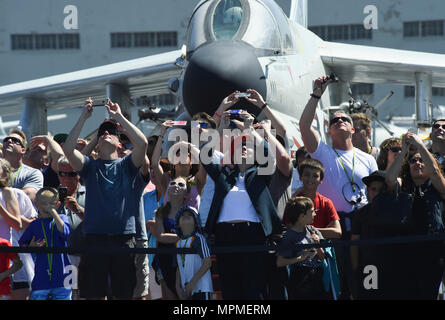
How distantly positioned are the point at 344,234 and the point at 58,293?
2783 millimetres

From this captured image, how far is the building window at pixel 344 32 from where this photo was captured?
32312 mm

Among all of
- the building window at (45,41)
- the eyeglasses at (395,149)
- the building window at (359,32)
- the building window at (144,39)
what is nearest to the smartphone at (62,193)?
the eyeglasses at (395,149)

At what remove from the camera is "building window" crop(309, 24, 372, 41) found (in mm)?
32312

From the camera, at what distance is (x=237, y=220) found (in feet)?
20.8

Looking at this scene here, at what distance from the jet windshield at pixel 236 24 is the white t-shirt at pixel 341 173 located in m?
2.71

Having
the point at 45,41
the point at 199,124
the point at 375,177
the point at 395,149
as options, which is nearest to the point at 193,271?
the point at 199,124

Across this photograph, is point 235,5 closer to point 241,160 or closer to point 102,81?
point 241,160

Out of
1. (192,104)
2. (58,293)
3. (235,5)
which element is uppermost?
(235,5)

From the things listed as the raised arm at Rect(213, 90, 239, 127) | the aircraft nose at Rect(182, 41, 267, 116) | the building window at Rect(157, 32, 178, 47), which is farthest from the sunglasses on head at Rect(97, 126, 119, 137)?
the building window at Rect(157, 32, 178, 47)

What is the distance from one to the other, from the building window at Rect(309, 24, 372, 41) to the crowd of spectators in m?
25.5

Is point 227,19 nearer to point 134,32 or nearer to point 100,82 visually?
point 100,82

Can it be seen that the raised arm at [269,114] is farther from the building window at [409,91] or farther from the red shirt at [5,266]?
the building window at [409,91]
